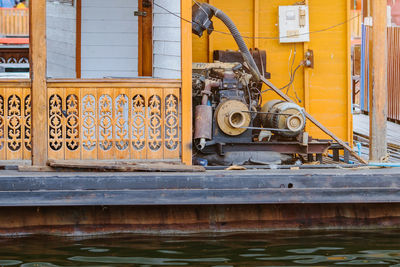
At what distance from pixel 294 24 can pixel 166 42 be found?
290 cm

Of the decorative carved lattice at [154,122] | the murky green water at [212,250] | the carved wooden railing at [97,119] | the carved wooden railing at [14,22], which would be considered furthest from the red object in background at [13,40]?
the murky green water at [212,250]

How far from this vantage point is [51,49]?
8.12 m

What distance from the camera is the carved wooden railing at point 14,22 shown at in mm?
23859

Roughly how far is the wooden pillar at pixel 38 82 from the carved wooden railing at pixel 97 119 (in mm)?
76

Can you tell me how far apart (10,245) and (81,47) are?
11.0 feet

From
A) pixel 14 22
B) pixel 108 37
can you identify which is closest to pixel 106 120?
pixel 108 37

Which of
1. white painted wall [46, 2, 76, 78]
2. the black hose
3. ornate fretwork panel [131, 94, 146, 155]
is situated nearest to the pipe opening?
the black hose

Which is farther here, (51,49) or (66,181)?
(51,49)

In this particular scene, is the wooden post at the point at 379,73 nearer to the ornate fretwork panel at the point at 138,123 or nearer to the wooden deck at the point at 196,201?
the wooden deck at the point at 196,201

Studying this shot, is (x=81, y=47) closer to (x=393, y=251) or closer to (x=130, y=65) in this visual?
(x=130, y=65)

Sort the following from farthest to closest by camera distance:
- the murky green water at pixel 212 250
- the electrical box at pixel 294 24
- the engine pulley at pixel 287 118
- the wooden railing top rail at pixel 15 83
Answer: the electrical box at pixel 294 24 < the engine pulley at pixel 287 118 < the wooden railing top rail at pixel 15 83 < the murky green water at pixel 212 250

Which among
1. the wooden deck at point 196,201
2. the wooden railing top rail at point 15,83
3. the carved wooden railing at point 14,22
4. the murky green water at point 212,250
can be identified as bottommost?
the murky green water at point 212,250

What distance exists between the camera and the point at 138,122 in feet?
24.6

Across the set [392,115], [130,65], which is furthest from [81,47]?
[392,115]
